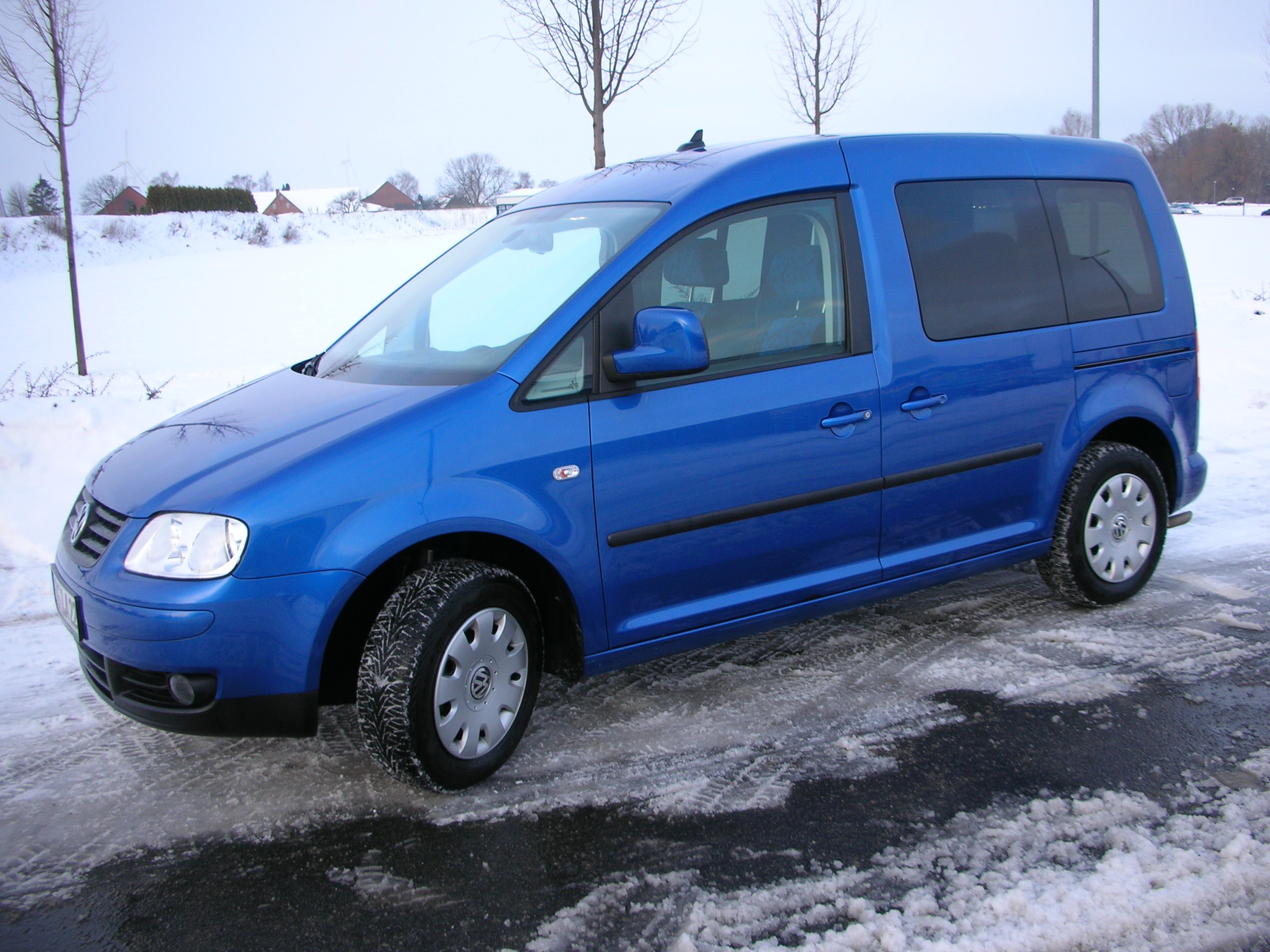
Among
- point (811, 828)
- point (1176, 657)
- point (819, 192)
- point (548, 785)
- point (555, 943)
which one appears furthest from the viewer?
point (1176, 657)

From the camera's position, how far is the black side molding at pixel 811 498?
320 centimetres

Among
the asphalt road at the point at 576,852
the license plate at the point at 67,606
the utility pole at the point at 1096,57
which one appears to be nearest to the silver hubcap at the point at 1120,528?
the asphalt road at the point at 576,852

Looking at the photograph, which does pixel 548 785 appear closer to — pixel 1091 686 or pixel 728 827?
pixel 728 827

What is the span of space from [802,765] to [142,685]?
6.29 feet

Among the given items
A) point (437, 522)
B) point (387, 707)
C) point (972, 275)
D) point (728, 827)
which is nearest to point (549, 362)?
point (437, 522)

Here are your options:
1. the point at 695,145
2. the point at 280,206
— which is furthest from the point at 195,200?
the point at 280,206

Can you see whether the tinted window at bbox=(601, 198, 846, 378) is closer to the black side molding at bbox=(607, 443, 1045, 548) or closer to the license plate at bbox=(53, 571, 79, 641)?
the black side molding at bbox=(607, 443, 1045, 548)

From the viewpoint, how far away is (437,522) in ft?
9.36

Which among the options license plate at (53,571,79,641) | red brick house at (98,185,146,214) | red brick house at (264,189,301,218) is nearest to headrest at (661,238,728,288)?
license plate at (53,571,79,641)

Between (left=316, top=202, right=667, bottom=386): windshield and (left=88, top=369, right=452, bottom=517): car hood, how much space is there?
159mm

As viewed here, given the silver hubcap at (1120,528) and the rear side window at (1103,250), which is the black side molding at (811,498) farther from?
the rear side window at (1103,250)

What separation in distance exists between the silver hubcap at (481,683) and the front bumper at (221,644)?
35 cm

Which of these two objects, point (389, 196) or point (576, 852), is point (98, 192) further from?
point (576, 852)

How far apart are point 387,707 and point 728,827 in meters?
0.99
